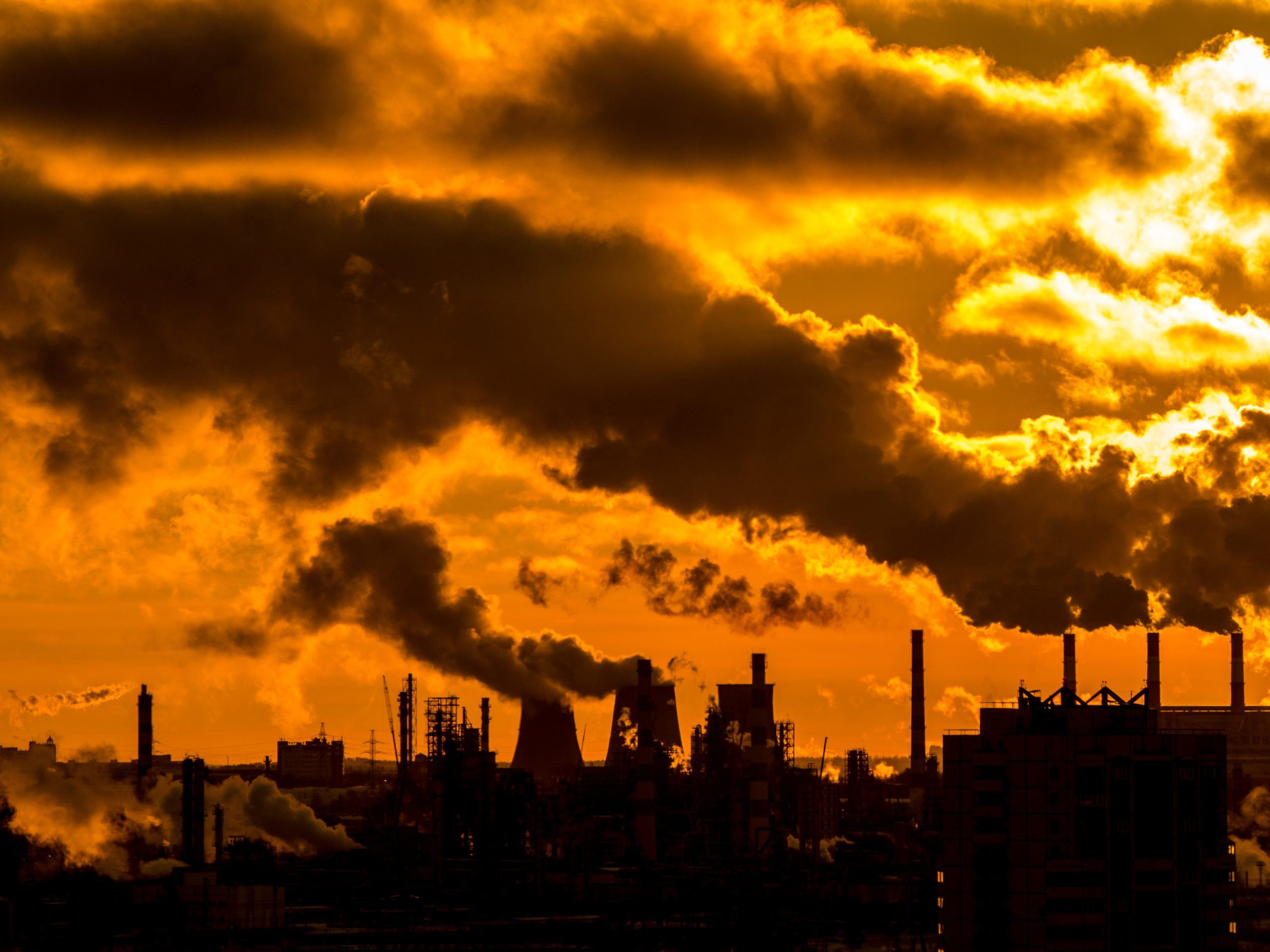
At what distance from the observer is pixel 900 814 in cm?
15000

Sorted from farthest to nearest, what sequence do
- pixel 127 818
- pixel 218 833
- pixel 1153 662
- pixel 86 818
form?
1. pixel 1153 662
2. pixel 127 818
3. pixel 86 818
4. pixel 218 833

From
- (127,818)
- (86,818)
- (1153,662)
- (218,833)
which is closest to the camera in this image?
(218,833)

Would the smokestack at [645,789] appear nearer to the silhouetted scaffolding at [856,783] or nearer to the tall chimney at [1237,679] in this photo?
the silhouetted scaffolding at [856,783]

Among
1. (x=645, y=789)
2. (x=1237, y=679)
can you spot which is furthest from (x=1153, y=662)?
(x=645, y=789)

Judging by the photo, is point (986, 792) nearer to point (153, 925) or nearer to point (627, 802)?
point (153, 925)

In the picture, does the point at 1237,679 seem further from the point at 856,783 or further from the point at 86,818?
the point at 86,818

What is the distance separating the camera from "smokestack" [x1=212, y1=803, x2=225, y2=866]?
114438 mm

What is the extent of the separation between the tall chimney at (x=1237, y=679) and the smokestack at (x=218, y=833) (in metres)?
91.9

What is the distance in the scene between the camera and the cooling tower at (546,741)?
135125mm

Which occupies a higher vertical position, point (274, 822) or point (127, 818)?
point (127, 818)

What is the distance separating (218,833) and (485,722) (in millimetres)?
18924

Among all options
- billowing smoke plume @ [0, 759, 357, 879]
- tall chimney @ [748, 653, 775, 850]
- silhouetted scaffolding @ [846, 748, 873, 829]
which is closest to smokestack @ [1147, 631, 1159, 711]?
silhouetted scaffolding @ [846, 748, 873, 829]

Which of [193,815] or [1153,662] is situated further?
[1153,662]

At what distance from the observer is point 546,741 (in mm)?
135500
